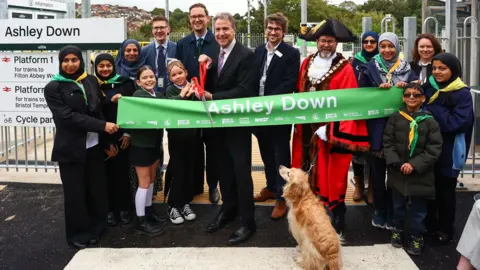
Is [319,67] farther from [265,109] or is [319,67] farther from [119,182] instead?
[119,182]

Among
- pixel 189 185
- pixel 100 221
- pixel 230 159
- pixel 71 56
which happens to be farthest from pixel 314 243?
pixel 71 56

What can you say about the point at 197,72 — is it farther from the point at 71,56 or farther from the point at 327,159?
the point at 327,159

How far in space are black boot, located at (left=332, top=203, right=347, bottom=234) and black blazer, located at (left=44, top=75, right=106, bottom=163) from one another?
2.48 meters

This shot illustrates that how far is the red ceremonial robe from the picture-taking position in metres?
4.73

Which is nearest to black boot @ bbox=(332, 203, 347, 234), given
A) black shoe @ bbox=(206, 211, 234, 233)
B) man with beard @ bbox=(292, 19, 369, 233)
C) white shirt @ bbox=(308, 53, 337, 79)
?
man with beard @ bbox=(292, 19, 369, 233)

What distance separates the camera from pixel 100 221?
5.20 m

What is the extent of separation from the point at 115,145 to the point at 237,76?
4.92 feet

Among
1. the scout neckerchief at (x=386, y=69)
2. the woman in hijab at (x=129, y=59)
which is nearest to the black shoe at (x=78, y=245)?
the woman in hijab at (x=129, y=59)

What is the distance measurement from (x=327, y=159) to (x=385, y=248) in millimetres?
1037

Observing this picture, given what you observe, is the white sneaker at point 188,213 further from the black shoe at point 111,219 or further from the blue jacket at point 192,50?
the blue jacket at point 192,50

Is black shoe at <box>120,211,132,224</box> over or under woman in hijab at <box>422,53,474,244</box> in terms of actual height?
under

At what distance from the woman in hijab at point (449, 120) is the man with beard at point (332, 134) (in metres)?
0.72

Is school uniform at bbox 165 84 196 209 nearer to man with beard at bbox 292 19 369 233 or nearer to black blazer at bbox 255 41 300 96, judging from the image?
black blazer at bbox 255 41 300 96

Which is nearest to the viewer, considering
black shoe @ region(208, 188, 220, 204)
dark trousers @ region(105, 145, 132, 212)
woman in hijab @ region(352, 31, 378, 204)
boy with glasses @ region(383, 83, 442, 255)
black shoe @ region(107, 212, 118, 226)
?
boy with glasses @ region(383, 83, 442, 255)
